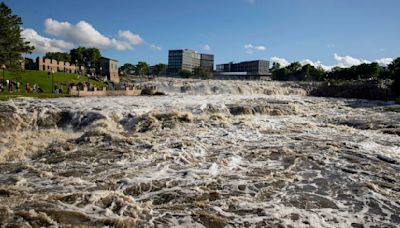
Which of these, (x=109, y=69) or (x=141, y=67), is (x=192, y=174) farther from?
(x=141, y=67)

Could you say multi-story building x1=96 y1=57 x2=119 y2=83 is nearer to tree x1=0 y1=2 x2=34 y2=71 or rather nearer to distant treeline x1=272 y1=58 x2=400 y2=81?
tree x1=0 y1=2 x2=34 y2=71

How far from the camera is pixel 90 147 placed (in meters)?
15.7

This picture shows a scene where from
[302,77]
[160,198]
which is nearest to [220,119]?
[160,198]

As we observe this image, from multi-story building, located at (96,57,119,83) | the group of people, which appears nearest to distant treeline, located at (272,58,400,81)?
multi-story building, located at (96,57,119,83)

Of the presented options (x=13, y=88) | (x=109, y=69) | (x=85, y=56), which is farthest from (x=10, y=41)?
(x=85, y=56)

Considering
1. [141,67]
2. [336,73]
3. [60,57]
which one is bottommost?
[336,73]

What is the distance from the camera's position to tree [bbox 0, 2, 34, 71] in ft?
121

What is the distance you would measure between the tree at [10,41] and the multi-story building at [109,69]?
Result: 148 ft

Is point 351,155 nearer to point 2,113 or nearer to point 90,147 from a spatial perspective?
point 90,147

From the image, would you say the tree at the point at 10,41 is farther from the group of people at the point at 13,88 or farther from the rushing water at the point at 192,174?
the rushing water at the point at 192,174

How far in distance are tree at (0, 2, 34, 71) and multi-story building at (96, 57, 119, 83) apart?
4515 centimetres

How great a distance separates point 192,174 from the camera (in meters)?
11.7

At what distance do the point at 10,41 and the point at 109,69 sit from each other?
50707 mm

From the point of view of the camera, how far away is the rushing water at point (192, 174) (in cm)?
848
